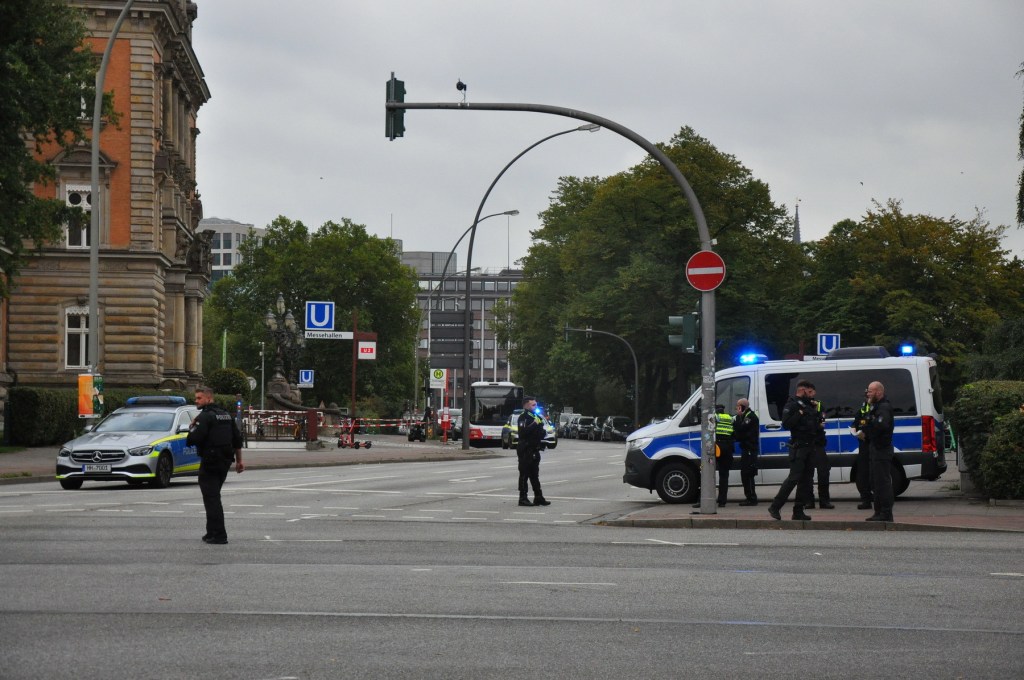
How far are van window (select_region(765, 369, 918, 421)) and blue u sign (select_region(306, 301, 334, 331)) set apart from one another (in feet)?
86.0

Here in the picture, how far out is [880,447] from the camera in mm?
17250

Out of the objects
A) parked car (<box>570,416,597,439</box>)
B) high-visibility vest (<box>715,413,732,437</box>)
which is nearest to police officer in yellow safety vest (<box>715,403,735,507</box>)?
high-visibility vest (<box>715,413,732,437</box>)

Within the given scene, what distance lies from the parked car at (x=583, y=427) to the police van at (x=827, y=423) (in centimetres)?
6575

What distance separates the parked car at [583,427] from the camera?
89438 mm

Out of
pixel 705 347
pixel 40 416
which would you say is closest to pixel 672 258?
pixel 40 416

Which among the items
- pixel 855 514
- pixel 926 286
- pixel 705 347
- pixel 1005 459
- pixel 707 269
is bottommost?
pixel 855 514

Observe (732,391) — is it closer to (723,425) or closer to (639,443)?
(639,443)

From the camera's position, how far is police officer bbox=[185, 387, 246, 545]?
15039 millimetres

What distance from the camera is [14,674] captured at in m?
7.36

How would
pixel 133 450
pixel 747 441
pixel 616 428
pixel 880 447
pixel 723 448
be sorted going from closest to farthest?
pixel 880 447 → pixel 723 448 → pixel 747 441 → pixel 133 450 → pixel 616 428

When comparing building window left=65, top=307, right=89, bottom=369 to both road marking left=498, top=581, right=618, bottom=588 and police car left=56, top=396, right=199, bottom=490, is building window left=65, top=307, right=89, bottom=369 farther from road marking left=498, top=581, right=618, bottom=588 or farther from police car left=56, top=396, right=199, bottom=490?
road marking left=498, top=581, right=618, bottom=588

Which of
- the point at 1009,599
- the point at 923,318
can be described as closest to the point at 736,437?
the point at 1009,599

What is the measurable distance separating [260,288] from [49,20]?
198 feet

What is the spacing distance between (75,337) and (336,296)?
127ft
